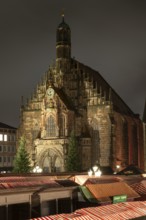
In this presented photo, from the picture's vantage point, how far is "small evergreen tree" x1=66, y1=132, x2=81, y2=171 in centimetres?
7238

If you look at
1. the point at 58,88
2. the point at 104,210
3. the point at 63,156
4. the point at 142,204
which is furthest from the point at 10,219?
the point at 58,88

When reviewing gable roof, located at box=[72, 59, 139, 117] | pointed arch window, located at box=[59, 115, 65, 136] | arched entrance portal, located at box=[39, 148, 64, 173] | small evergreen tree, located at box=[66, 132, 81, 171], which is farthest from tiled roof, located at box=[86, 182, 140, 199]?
gable roof, located at box=[72, 59, 139, 117]

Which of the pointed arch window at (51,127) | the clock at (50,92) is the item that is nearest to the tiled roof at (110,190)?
the pointed arch window at (51,127)

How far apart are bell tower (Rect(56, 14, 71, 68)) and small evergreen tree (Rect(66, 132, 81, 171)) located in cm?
1760

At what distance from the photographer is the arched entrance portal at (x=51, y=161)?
247 ft

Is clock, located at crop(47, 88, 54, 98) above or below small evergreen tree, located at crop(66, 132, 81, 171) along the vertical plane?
above

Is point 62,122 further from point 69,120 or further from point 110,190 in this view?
point 110,190

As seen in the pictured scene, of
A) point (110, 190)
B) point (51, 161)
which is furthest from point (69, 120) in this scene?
point (110, 190)

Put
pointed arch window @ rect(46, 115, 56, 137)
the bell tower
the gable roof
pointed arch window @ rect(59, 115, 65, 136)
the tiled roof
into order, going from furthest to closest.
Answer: the gable roof, the bell tower, pointed arch window @ rect(46, 115, 56, 137), pointed arch window @ rect(59, 115, 65, 136), the tiled roof

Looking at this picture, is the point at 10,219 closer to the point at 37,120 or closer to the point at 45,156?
the point at 45,156

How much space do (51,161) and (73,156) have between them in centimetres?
564

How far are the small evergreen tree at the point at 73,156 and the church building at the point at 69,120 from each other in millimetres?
1424

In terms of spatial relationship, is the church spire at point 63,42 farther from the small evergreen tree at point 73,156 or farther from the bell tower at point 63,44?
the small evergreen tree at point 73,156

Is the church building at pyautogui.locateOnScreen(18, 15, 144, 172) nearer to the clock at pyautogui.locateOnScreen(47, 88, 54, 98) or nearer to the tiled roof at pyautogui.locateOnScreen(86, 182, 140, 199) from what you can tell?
the clock at pyautogui.locateOnScreen(47, 88, 54, 98)
